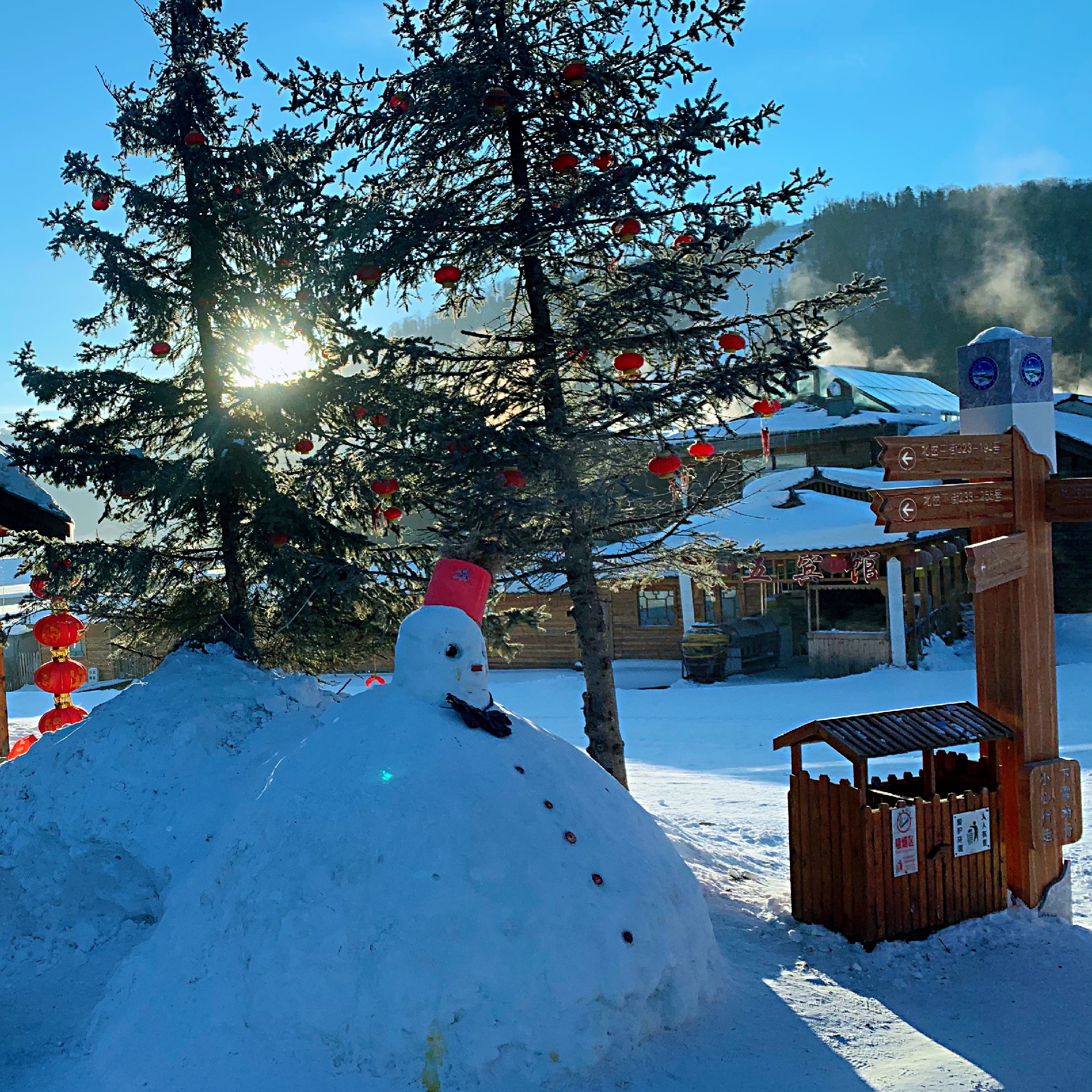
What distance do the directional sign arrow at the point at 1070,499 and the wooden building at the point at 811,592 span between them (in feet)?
28.9

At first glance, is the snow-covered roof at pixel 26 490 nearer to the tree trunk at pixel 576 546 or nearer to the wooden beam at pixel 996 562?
the tree trunk at pixel 576 546

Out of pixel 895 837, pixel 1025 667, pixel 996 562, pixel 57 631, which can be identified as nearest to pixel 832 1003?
pixel 895 837

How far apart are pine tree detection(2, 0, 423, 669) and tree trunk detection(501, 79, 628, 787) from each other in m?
1.46

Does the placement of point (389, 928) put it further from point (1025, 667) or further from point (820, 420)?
point (820, 420)

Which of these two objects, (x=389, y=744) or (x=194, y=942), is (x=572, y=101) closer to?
(x=389, y=744)

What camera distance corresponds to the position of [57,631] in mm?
8023

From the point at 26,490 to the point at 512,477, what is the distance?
11.3 feet

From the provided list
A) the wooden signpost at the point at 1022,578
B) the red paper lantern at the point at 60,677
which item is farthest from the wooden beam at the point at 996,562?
the red paper lantern at the point at 60,677

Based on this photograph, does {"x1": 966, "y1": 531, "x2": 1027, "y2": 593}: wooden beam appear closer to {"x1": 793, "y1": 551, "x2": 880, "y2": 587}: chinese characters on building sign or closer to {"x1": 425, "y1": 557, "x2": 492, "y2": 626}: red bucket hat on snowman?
{"x1": 425, "y1": 557, "x2": 492, "y2": 626}: red bucket hat on snowman

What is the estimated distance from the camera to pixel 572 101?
7820 millimetres

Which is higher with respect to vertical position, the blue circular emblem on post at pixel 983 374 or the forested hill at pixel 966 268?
the forested hill at pixel 966 268

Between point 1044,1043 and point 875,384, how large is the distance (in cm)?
2500

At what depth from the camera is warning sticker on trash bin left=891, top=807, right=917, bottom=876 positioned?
19.6 feet

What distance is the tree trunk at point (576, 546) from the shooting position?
7.56 m
